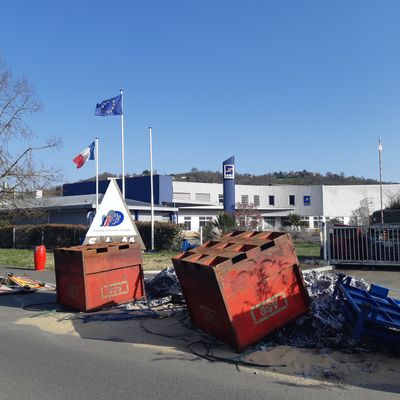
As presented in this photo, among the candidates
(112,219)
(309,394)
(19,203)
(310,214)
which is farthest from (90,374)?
(310,214)

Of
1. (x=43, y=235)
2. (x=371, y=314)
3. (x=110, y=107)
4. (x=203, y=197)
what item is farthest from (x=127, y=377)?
(x=203, y=197)

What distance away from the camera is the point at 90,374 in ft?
18.9

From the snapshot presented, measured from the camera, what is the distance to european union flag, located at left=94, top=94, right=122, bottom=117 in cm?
2680

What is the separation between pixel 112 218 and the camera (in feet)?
44.1

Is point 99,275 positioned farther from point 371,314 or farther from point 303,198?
point 303,198

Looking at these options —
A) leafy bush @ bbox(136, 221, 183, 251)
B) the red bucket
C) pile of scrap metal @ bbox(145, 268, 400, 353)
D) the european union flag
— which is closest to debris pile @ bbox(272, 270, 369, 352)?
pile of scrap metal @ bbox(145, 268, 400, 353)

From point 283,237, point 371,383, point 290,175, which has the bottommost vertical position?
point 371,383

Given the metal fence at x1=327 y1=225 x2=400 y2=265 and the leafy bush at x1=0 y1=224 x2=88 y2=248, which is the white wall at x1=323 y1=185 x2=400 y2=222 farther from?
the metal fence at x1=327 y1=225 x2=400 y2=265

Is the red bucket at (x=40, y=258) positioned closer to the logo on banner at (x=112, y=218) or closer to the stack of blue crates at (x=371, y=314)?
the logo on banner at (x=112, y=218)

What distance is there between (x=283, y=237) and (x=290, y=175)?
178 metres

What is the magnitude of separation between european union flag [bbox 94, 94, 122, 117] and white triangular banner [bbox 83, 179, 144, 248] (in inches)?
554

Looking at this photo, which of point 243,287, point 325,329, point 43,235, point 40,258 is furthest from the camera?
point 43,235

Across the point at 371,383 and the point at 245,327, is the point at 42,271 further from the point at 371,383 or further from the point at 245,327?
the point at 371,383

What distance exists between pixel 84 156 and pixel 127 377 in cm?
2356
